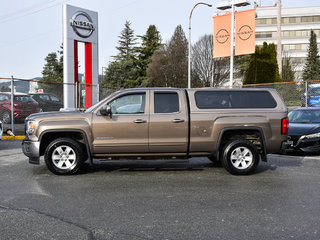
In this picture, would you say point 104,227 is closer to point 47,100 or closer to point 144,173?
point 144,173

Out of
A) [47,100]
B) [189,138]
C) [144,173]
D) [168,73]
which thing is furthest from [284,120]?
[168,73]

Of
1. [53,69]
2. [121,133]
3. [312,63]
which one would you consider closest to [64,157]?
[121,133]

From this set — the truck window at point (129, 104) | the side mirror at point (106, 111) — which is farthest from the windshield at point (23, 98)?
the side mirror at point (106, 111)

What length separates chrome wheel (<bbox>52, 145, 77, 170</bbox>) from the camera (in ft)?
22.9

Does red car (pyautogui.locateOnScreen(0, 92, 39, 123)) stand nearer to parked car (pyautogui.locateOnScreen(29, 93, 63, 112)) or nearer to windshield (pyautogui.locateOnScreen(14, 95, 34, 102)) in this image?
windshield (pyautogui.locateOnScreen(14, 95, 34, 102))

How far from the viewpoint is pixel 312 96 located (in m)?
16.0

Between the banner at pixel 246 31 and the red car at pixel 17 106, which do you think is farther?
the banner at pixel 246 31

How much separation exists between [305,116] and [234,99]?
180 inches

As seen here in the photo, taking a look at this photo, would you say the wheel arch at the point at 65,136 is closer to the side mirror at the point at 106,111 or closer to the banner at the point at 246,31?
the side mirror at the point at 106,111

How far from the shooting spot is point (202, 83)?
46.0m

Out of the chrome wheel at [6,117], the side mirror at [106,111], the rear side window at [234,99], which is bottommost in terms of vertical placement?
the chrome wheel at [6,117]

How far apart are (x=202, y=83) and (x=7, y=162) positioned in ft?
129

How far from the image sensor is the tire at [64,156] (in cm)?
693

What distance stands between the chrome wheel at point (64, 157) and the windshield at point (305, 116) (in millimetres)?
6953
